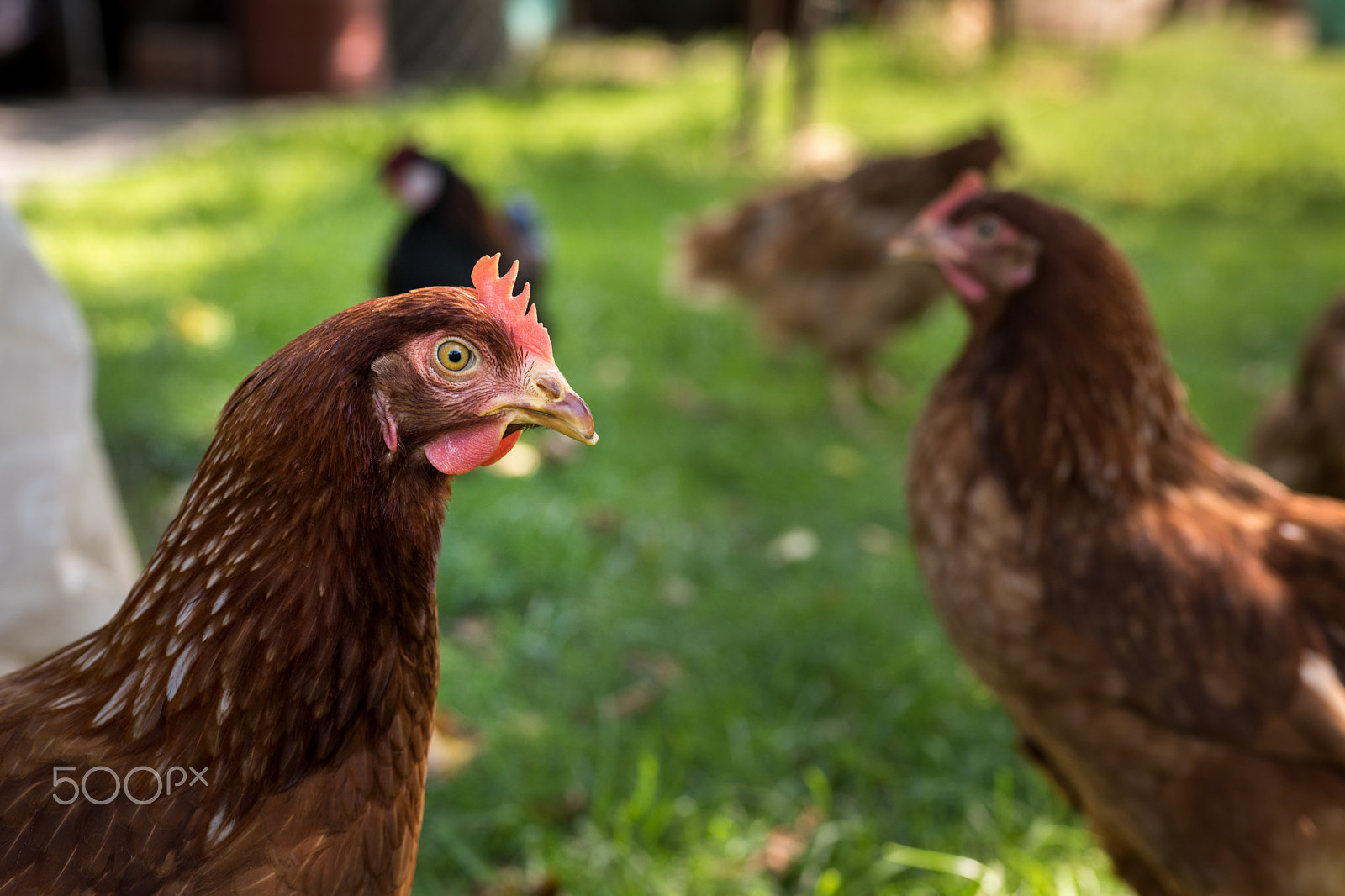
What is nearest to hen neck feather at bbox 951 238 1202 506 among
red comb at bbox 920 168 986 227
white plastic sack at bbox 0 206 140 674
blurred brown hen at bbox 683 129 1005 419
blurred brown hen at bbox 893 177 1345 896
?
blurred brown hen at bbox 893 177 1345 896

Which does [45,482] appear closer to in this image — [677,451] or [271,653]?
[271,653]

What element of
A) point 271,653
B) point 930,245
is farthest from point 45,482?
point 930,245

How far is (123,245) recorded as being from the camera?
199 inches

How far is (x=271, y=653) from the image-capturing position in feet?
3.92

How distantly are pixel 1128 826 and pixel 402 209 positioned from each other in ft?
16.1

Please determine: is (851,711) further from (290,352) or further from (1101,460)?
(290,352)

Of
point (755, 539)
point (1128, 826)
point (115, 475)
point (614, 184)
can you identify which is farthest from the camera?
point (614, 184)

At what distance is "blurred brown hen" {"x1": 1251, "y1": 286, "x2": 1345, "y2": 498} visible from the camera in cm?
291

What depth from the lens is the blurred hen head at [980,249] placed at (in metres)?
2.13

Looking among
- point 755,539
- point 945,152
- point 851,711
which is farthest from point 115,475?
point 945,152

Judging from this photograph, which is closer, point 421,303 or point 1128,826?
point 421,303

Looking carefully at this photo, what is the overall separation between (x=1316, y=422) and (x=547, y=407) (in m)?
2.60

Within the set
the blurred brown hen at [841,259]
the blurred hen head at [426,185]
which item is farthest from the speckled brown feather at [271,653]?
the blurred brown hen at [841,259]

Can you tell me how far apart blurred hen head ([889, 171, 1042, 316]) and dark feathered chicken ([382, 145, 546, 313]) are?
6.10 feet
